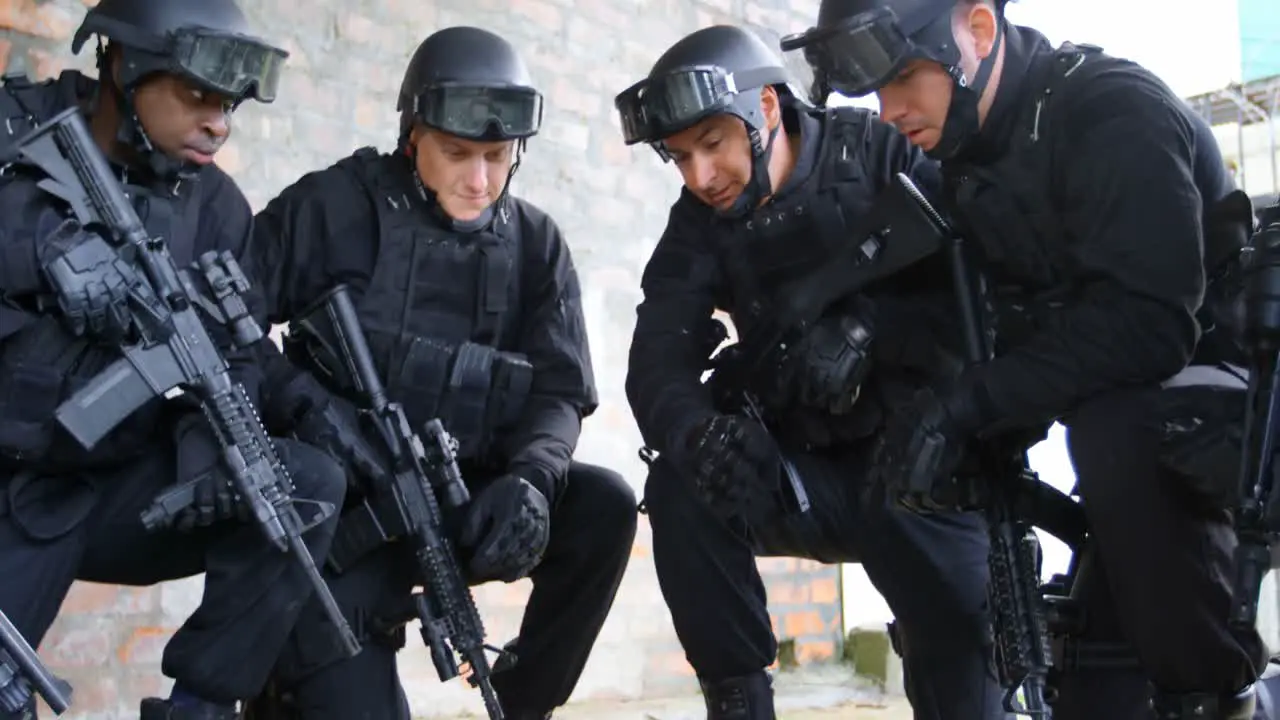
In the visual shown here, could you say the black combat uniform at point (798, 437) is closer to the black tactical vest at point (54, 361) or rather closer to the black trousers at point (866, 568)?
the black trousers at point (866, 568)

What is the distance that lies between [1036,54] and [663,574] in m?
1.06

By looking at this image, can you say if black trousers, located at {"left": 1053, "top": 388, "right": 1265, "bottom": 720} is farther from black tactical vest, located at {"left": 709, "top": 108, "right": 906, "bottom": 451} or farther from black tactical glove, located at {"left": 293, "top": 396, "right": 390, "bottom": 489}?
black tactical glove, located at {"left": 293, "top": 396, "right": 390, "bottom": 489}

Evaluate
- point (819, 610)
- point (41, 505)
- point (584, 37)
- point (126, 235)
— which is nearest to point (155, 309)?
point (126, 235)

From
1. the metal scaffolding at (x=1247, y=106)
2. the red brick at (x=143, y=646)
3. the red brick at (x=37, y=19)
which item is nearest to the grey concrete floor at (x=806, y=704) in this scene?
the red brick at (x=143, y=646)

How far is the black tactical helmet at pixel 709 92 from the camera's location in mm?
2328

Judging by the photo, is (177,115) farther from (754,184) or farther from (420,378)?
(754,184)

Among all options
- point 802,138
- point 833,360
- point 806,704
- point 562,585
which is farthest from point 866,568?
point 806,704

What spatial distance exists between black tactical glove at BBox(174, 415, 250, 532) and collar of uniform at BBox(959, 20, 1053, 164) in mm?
1266

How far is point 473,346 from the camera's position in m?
2.42

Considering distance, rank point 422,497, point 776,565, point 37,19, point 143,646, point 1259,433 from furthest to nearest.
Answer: point 776,565, point 143,646, point 37,19, point 422,497, point 1259,433

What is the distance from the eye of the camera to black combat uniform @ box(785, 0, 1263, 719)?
1.75m

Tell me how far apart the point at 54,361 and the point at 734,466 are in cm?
109

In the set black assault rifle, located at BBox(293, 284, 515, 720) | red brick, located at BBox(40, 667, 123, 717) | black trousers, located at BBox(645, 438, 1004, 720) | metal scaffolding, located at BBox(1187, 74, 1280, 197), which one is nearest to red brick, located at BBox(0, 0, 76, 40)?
black assault rifle, located at BBox(293, 284, 515, 720)

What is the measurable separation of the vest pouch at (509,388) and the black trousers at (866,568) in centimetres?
32
